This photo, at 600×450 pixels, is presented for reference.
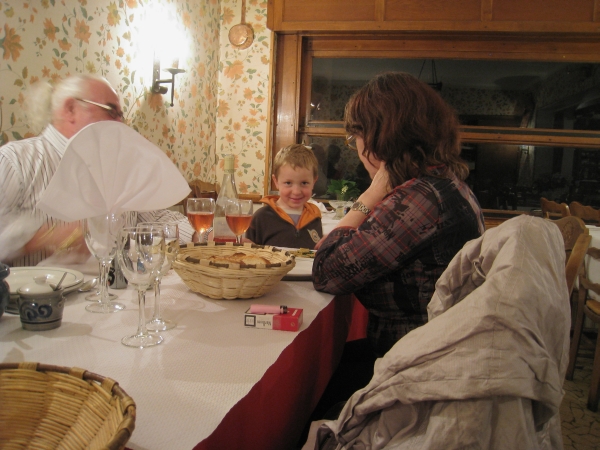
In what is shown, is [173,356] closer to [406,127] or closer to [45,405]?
[45,405]

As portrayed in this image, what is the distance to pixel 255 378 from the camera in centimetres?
68

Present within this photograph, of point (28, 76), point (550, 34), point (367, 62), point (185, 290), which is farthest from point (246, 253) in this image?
point (550, 34)

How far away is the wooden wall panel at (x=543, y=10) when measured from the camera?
340 centimetres

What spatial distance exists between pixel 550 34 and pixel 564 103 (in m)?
0.54

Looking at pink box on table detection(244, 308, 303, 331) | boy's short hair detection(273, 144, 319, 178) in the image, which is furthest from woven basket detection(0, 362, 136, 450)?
boy's short hair detection(273, 144, 319, 178)

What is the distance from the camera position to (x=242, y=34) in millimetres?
3826

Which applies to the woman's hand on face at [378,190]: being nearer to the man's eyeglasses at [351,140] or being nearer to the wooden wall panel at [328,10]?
the man's eyeglasses at [351,140]

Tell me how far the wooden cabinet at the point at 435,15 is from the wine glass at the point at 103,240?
3.11 m

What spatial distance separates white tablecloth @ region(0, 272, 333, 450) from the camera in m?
0.56

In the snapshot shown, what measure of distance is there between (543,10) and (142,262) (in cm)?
369

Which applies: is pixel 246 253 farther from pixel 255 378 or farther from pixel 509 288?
pixel 509 288

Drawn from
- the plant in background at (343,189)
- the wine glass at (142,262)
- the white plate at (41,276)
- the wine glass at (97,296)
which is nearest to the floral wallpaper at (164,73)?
the plant in background at (343,189)

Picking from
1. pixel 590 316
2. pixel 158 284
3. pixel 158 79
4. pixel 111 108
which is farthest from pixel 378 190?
pixel 158 79

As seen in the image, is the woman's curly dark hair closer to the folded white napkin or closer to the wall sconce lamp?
the folded white napkin
